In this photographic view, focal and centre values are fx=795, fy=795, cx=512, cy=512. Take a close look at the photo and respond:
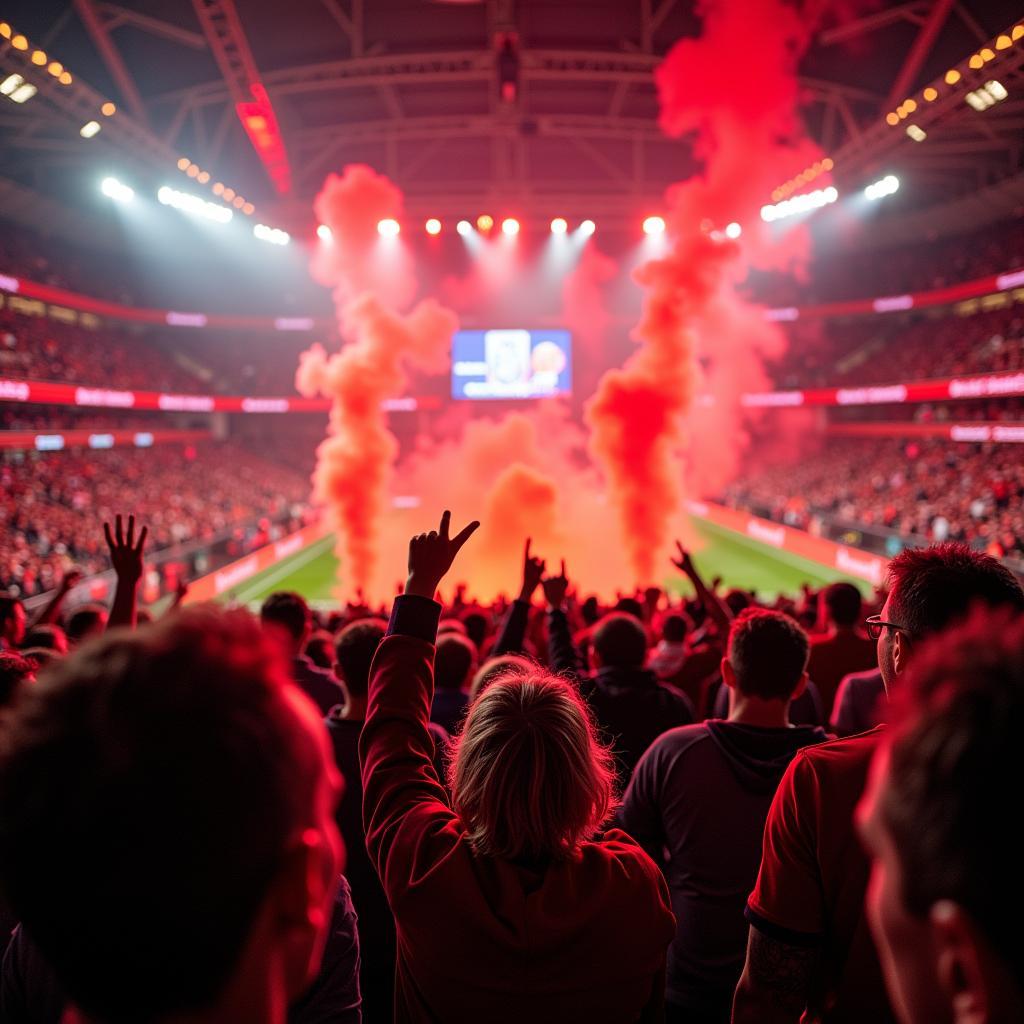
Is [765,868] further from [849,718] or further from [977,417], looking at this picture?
[977,417]

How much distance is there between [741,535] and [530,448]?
1103 centimetres

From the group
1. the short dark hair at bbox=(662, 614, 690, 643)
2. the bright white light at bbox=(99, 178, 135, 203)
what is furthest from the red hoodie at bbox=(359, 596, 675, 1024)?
the bright white light at bbox=(99, 178, 135, 203)

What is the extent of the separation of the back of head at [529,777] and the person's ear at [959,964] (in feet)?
3.11

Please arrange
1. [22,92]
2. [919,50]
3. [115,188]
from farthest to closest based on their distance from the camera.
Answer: [115,188] < [919,50] < [22,92]

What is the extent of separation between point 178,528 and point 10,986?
30.6m

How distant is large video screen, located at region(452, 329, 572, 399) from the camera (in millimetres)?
38469

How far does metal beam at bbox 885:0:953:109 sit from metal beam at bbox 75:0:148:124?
21.4 metres

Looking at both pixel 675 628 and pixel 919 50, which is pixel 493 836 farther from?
pixel 919 50

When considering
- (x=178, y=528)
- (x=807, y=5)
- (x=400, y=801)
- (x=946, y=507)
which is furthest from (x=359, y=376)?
(x=400, y=801)

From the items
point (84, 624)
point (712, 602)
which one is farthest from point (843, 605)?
point (84, 624)

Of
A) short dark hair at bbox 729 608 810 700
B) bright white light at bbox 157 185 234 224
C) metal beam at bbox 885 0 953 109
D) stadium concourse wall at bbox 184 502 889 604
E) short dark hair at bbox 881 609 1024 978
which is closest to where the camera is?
short dark hair at bbox 881 609 1024 978

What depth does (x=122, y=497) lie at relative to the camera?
33.2m

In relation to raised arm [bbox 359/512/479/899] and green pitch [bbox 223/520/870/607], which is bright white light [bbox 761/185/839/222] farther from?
raised arm [bbox 359/512/479/899]

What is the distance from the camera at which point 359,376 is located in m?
25.1
